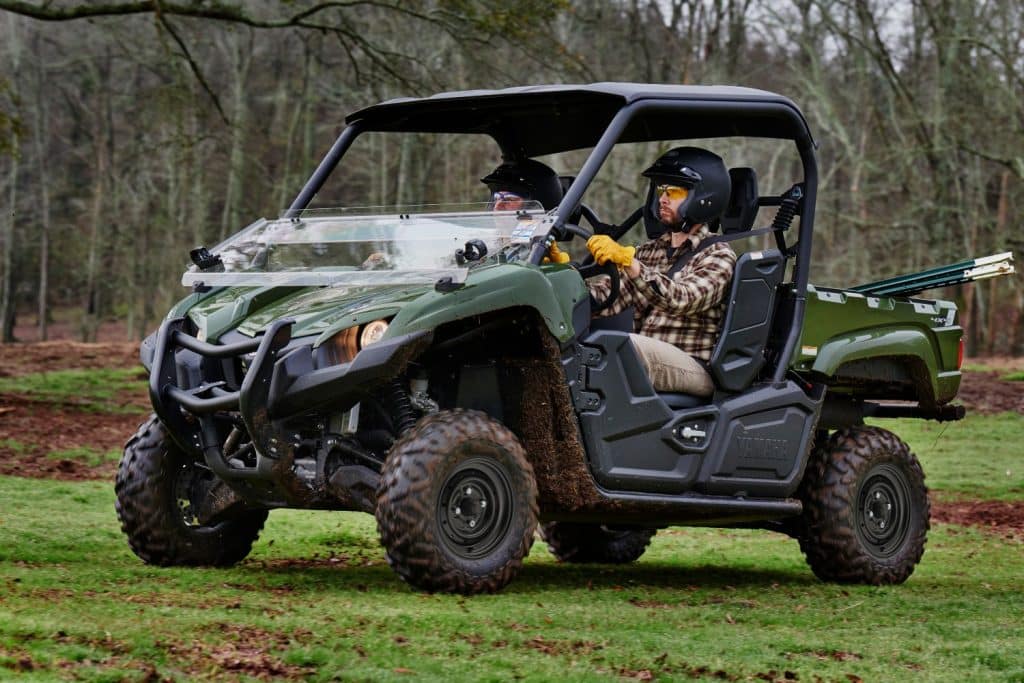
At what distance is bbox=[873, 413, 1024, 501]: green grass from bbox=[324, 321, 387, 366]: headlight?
7.24m

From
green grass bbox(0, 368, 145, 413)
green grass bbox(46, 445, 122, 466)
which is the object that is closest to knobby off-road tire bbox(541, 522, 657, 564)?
green grass bbox(46, 445, 122, 466)

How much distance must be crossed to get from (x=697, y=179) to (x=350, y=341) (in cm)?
243

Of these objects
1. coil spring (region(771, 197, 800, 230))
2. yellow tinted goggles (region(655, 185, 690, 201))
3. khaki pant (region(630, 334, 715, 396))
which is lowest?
khaki pant (region(630, 334, 715, 396))

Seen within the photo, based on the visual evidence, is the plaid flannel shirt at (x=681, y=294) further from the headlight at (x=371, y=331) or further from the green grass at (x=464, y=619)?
the headlight at (x=371, y=331)

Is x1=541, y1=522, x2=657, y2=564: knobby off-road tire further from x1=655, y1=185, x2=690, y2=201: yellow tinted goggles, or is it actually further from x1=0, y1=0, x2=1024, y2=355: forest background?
x1=0, y1=0, x2=1024, y2=355: forest background

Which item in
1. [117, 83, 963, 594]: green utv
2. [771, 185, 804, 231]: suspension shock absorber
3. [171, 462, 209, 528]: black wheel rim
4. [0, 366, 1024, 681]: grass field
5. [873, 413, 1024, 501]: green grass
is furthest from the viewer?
[873, 413, 1024, 501]: green grass

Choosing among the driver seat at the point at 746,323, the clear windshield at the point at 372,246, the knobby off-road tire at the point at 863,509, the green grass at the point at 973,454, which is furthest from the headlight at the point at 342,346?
the green grass at the point at 973,454

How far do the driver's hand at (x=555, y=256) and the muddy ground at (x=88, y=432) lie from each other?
5353 mm

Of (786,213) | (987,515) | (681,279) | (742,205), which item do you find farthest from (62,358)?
(681,279)

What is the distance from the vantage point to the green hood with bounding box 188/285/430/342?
22.4ft

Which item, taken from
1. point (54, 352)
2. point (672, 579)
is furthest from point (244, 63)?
point (672, 579)

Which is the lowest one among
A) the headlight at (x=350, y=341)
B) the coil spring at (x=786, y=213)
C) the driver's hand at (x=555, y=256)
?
the headlight at (x=350, y=341)

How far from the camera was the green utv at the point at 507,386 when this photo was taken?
22.4ft

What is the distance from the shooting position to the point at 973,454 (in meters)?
16.7
